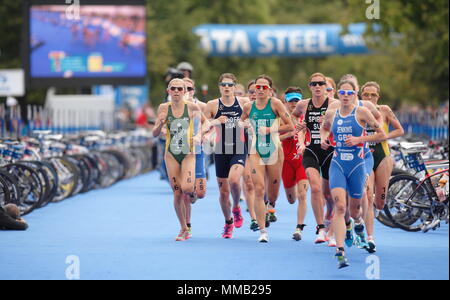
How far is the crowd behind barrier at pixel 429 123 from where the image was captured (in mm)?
25672

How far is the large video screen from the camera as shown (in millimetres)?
34781

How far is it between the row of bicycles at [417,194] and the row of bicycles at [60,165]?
5.29m

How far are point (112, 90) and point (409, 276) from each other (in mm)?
37406

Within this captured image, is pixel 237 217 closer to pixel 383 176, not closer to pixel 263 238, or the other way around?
pixel 263 238

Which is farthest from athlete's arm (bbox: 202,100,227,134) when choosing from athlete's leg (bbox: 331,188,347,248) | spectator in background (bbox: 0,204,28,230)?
spectator in background (bbox: 0,204,28,230)

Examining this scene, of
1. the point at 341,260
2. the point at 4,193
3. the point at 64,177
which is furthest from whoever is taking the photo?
the point at 64,177

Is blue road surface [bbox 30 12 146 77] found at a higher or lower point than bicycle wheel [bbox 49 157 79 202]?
higher

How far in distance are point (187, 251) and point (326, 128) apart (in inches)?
85.0

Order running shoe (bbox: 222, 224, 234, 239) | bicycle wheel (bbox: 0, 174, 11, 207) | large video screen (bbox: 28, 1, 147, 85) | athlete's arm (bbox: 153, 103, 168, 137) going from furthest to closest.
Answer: large video screen (bbox: 28, 1, 147, 85)
bicycle wheel (bbox: 0, 174, 11, 207)
running shoe (bbox: 222, 224, 234, 239)
athlete's arm (bbox: 153, 103, 168, 137)

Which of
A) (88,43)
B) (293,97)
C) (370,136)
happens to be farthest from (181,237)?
(88,43)

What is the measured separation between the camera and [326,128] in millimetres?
12945

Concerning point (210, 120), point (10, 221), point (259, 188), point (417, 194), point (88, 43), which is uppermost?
point (88, 43)

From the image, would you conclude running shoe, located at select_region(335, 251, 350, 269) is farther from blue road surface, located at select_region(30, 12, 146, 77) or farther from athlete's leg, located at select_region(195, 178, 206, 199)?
blue road surface, located at select_region(30, 12, 146, 77)
